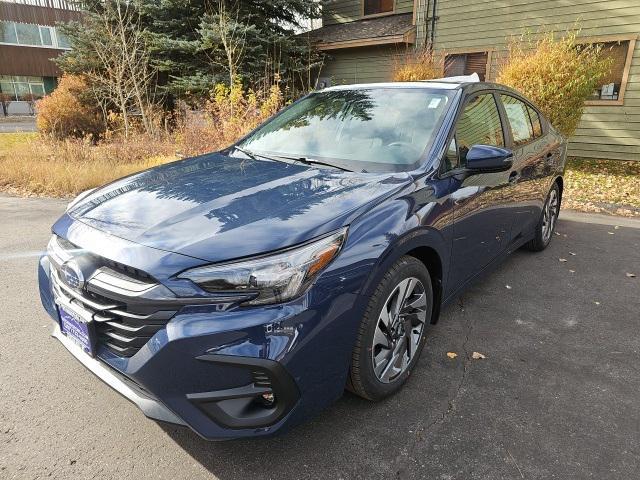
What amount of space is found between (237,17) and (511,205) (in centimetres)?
1077

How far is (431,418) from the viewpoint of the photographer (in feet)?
7.63

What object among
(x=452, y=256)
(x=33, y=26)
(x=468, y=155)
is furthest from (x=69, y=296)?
(x=33, y=26)

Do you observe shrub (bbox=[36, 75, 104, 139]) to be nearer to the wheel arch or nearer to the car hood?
the car hood

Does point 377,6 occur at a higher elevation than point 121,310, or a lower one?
higher

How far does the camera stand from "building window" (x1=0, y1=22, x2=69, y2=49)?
102ft

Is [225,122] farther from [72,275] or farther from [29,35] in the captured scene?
[29,35]

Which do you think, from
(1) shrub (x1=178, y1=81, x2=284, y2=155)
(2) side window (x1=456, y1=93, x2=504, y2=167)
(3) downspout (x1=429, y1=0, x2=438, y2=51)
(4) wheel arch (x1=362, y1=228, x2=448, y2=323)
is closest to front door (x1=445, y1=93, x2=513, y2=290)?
(2) side window (x1=456, y1=93, x2=504, y2=167)

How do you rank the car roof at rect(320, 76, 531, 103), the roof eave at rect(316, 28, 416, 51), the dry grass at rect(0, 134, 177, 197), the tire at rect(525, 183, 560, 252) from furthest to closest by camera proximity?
the roof eave at rect(316, 28, 416, 51) < the dry grass at rect(0, 134, 177, 197) < the tire at rect(525, 183, 560, 252) < the car roof at rect(320, 76, 531, 103)

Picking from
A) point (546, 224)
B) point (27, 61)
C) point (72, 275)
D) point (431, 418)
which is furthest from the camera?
point (27, 61)

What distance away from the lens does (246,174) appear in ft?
8.75

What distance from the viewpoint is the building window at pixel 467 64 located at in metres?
11.8

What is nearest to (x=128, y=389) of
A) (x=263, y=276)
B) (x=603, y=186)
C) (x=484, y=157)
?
(x=263, y=276)

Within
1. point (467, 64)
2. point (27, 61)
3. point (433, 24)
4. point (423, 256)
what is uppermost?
point (27, 61)

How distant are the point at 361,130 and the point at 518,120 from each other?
5.54 ft
